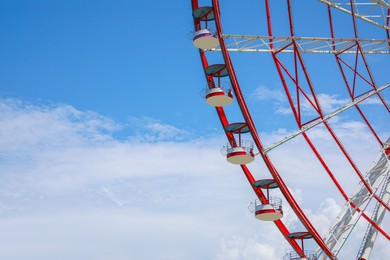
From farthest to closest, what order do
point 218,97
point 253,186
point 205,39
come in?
1. point 253,186
2. point 218,97
3. point 205,39

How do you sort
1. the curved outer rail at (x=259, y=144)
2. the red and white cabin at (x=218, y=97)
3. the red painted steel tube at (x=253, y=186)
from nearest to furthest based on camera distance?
1. the curved outer rail at (x=259, y=144)
2. the red and white cabin at (x=218, y=97)
3. the red painted steel tube at (x=253, y=186)

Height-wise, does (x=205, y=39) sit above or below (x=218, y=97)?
above

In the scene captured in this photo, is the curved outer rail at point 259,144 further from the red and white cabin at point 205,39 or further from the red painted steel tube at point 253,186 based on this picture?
the red painted steel tube at point 253,186

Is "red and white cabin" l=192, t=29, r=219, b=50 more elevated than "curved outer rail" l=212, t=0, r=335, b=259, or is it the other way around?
"red and white cabin" l=192, t=29, r=219, b=50

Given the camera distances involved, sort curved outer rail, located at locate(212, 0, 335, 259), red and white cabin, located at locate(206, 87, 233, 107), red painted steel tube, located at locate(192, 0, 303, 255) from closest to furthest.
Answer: curved outer rail, located at locate(212, 0, 335, 259), red and white cabin, located at locate(206, 87, 233, 107), red painted steel tube, located at locate(192, 0, 303, 255)

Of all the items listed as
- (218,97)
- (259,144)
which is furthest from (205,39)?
(259,144)

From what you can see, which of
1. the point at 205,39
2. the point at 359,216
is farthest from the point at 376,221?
the point at 205,39

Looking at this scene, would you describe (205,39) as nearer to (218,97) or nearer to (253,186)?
(218,97)

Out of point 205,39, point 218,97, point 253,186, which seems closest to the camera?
point 205,39

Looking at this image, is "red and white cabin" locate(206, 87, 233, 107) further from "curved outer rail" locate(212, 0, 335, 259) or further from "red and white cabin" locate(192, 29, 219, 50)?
"red and white cabin" locate(192, 29, 219, 50)

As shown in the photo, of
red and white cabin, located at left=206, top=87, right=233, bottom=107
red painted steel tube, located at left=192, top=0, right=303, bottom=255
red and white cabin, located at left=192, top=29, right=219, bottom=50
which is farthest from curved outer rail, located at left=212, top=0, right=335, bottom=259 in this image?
red painted steel tube, located at left=192, top=0, right=303, bottom=255

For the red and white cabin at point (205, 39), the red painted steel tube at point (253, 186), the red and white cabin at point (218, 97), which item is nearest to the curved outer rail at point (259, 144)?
the red and white cabin at point (205, 39)

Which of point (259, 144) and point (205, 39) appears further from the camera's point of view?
point (259, 144)

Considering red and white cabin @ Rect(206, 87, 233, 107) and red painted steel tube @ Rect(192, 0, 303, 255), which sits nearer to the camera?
red and white cabin @ Rect(206, 87, 233, 107)
